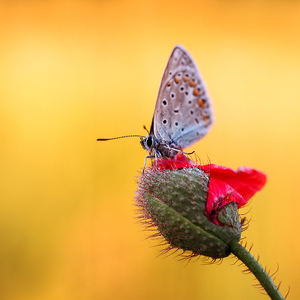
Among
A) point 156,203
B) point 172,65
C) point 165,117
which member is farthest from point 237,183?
point 172,65

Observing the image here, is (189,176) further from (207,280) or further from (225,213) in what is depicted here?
(207,280)

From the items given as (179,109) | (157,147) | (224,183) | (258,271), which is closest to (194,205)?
(224,183)

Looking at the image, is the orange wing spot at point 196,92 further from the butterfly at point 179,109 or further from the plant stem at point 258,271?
the plant stem at point 258,271

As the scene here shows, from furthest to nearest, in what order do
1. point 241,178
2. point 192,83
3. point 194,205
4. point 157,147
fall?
point 192,83 < point 157,147 < point 241,178 < point 194,205

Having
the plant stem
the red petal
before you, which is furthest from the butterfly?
the plant stem

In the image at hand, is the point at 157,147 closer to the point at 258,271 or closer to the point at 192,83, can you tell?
the point at 192,83

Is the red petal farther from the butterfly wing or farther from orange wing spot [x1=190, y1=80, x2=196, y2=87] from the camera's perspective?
orange wing spot [x1=190, y1=80, x2=196, y2=87]
